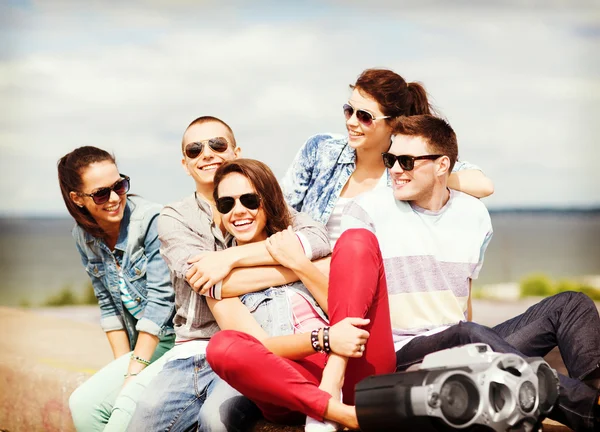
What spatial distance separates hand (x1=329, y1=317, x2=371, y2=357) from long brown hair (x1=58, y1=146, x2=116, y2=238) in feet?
5.51

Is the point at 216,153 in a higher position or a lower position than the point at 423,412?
higher

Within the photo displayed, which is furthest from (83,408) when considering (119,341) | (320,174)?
(320,174)

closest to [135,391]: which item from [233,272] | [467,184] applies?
[233,272]

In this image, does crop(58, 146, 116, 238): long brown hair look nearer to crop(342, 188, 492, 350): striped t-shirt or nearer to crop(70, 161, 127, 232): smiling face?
crop(70, 161, 127, 232): smiling face

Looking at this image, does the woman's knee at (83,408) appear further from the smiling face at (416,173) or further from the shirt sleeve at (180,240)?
the smiling face at (416,173)

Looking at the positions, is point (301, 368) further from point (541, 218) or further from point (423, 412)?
point (541, 218)

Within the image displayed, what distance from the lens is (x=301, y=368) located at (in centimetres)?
334

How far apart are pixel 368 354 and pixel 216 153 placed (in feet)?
4.30

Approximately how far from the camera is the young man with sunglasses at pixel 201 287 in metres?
3.44

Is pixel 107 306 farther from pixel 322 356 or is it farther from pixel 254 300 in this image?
pixel 322 356

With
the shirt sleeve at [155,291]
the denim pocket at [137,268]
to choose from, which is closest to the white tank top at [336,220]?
the shirt sleeve at [155,291]

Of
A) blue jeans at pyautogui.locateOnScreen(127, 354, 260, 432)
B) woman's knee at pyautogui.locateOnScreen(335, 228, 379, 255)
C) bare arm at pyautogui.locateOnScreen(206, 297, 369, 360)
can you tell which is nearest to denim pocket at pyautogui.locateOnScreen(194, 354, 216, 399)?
blue jeans at pyautogui.locateOnScreen(127, 354, 260, 432)

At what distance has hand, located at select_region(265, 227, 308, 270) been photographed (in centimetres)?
358

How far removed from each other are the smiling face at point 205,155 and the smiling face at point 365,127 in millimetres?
620
